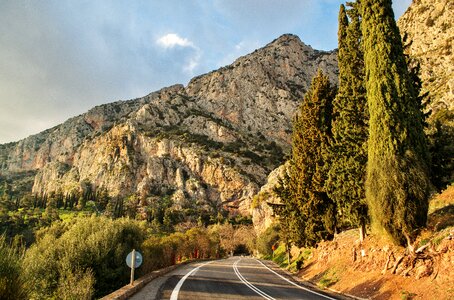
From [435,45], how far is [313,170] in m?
44.8

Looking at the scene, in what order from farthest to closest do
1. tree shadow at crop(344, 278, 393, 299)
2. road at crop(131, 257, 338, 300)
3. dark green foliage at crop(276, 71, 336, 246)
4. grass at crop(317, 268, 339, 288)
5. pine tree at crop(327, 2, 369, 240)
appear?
dark green foliage at crop(276, 71, 336, 246)
pine tree at crop(327, 2, 369, 240)
grass at crop(317, 268, 339, 288)
tree shadow at crop(344, 278, 393, 299)
road at crop(131, 257, 338, 300)

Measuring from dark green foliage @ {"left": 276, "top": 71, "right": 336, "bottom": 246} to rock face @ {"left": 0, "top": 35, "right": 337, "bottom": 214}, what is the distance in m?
98.5

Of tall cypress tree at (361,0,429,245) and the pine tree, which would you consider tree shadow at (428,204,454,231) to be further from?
the pine tree

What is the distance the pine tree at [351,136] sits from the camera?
18422mm

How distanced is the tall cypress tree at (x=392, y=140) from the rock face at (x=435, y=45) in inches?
1094

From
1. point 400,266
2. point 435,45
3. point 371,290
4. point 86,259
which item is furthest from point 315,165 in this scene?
point 435,45

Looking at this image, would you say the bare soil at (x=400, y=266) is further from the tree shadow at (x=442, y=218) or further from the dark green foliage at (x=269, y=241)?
the dark green foliage at (x=269, y=241)

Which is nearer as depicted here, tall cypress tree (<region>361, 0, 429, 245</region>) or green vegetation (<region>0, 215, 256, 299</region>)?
tall cypress tree (<region>361, 0, 429, 245</region>)

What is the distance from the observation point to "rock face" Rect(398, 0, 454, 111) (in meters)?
42.3

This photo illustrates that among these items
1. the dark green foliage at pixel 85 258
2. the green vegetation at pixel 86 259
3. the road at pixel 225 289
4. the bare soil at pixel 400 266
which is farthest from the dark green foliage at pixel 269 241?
the road at pixel 225 289

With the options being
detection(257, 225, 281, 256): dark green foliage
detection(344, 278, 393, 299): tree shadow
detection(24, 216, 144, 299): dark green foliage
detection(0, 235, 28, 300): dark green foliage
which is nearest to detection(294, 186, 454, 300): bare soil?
detection(344, 278, 393, 299): tree shadow

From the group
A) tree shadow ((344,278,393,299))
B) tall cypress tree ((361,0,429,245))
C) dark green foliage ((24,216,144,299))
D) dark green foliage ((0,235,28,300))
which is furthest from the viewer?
dark green foliage ((24,216,144,299))

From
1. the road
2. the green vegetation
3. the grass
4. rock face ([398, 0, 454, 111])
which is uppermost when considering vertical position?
rock face ([398, 0, 454, 111])

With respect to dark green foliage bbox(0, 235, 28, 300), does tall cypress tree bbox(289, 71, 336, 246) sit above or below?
above
